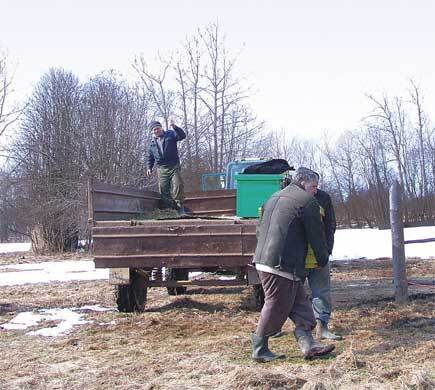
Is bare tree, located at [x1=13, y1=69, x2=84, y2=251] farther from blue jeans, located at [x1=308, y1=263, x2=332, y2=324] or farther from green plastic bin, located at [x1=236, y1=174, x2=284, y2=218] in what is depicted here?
blue jeans, located at [x1=308, y1=263, x2=332, y2=324]

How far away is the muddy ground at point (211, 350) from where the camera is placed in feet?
14.8

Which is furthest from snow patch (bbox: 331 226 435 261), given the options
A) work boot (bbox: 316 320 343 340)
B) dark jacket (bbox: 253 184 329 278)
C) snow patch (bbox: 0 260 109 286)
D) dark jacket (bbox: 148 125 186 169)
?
dark jacket (bbox: 253 184 329 278)

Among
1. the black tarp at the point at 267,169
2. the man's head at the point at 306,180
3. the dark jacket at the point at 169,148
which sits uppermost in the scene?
the dark jacket at the point at 169,148

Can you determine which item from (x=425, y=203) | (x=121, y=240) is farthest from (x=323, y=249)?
(x=425, y=203)

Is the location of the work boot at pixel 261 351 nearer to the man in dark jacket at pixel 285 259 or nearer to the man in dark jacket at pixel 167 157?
the man in dark jacket at pixel 285 259

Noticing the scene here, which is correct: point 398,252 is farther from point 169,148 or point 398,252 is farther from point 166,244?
point 169,148

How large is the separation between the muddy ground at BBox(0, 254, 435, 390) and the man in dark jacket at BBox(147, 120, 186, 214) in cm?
204

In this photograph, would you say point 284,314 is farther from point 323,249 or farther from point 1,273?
point 1,273

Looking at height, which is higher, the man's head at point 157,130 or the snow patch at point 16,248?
the man's head at point 157,130

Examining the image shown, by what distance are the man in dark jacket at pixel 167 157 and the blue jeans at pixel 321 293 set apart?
14.2 ft

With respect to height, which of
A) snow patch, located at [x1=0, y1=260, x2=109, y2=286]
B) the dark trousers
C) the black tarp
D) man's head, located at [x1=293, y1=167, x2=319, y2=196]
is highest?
the black tarp

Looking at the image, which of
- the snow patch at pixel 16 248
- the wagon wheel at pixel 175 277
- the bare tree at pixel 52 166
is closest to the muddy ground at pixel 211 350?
the wagon wheel at pixel 175 277

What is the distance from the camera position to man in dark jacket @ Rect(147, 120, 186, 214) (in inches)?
393

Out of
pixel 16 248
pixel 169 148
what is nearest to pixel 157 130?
pixel 169 148
